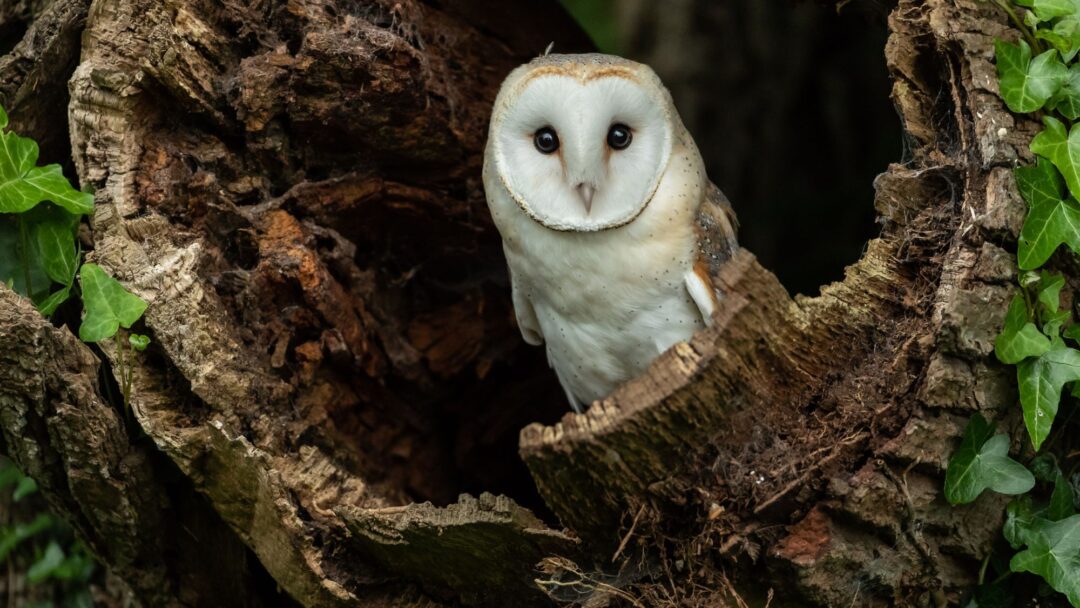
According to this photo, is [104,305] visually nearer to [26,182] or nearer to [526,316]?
[26,182]

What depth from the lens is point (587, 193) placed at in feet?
7.73

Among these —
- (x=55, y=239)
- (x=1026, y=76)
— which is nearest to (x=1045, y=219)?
(x=1026, y=76)

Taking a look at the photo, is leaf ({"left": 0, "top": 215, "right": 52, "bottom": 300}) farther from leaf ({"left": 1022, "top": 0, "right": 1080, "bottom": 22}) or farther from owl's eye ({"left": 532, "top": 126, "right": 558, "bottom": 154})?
leaf ({"left": 1022, "top": 0, "right": 1080, "bottom": 22})

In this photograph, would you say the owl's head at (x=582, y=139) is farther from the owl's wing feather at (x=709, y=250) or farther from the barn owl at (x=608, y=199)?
the owl's wing feather at (x=709, y=250)

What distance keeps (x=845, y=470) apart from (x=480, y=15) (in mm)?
1788

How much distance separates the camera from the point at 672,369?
71.3 inches

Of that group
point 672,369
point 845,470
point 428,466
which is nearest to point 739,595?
point 845,470

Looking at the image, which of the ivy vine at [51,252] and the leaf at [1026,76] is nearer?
the leaf at [1026,76]

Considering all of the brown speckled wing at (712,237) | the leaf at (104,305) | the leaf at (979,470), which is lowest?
the leaf at (979,470)

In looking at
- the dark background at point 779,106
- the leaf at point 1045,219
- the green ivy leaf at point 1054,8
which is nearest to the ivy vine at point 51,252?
the leaf at point 1045,219

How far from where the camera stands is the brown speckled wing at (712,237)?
2453 millimetres

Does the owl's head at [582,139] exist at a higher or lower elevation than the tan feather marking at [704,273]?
higher

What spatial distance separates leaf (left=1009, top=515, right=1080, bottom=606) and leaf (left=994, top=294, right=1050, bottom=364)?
36 centimetres

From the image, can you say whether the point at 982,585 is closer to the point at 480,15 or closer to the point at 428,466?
the point at 428,466
